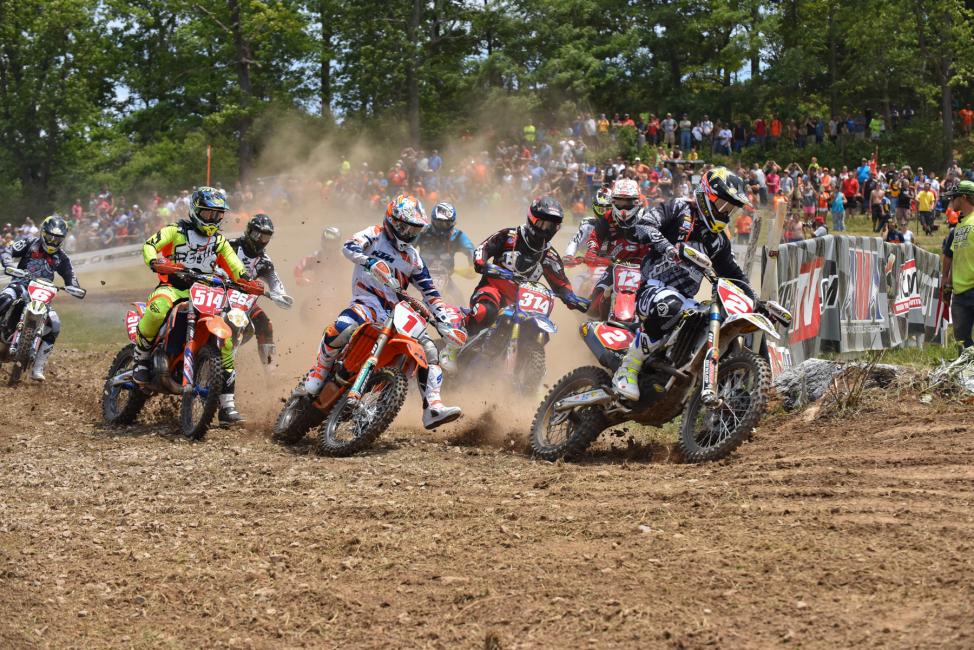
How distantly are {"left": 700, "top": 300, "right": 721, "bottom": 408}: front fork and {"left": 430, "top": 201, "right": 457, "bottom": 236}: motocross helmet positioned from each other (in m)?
6.49

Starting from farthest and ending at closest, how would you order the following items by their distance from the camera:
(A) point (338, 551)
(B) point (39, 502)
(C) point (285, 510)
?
1. (B) point (39, 502)
2. (C) point (285, 510)
3. (A) point (338, 551)

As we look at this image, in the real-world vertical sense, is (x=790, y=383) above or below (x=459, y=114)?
below

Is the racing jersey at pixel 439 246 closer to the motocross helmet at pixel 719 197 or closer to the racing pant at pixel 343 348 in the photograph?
the racing pant at pixel 343 348

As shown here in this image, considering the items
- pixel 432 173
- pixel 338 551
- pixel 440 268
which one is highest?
pixel 432 173

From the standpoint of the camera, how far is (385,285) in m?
9.84

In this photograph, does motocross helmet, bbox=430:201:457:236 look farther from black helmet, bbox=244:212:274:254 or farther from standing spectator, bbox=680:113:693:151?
standing spectator, bbox=680:113:693:151

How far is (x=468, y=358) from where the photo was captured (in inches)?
459

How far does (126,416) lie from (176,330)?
126 cm

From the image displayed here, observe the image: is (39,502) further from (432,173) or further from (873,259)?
(432,173)

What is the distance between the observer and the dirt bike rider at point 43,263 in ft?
49.5

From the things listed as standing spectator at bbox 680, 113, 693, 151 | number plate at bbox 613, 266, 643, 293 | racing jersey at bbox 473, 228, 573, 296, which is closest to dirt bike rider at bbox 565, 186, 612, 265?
number plate at bbox 613, 266, 643, 293

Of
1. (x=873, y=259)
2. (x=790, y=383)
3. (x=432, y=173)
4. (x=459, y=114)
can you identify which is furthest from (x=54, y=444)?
(x=459, y=114)

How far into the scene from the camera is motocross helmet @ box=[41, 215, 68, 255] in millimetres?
15391

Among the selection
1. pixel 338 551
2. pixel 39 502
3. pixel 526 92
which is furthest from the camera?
pixel 526 92
